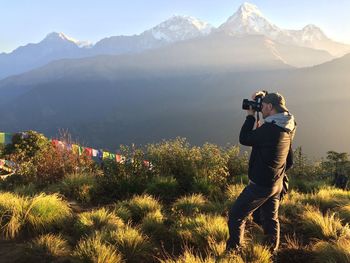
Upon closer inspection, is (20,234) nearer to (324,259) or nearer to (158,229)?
(158,229)

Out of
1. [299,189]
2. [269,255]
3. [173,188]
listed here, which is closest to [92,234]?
[269,255]

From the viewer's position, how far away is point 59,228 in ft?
18.8

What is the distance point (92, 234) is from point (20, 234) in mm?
1186

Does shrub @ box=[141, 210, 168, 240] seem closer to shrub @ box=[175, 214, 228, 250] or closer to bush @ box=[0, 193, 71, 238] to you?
shrub @ box=[175, 214, 228, 250]

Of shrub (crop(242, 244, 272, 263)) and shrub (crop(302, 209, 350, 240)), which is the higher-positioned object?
shrub (crop(242, 244, 272, 263))

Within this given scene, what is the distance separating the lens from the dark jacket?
4543mm

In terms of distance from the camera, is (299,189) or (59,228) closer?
(59,228)

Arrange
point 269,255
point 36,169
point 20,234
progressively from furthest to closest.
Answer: point 36,169 → point 20,234 → point 269,255

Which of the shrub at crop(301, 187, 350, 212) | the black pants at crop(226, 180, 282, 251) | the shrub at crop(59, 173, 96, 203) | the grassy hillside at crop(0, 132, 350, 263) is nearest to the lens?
the black pants at crop(226, 180, 282, 251)

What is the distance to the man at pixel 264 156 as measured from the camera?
4570mm

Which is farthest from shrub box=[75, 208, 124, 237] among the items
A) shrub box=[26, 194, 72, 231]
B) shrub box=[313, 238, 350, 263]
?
shrub box=[313, 238, 350, 263]

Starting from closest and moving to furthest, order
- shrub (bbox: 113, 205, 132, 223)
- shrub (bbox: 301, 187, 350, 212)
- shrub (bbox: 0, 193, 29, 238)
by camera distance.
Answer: shrub (bbox: 0, 193, 29, 238), shrub (bbox: 113, 205, 132, 223), shrub (bbox: 301, 187, 350, 212)

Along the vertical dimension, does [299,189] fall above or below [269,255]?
below

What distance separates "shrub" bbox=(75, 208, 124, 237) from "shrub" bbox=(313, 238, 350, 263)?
2727mm
